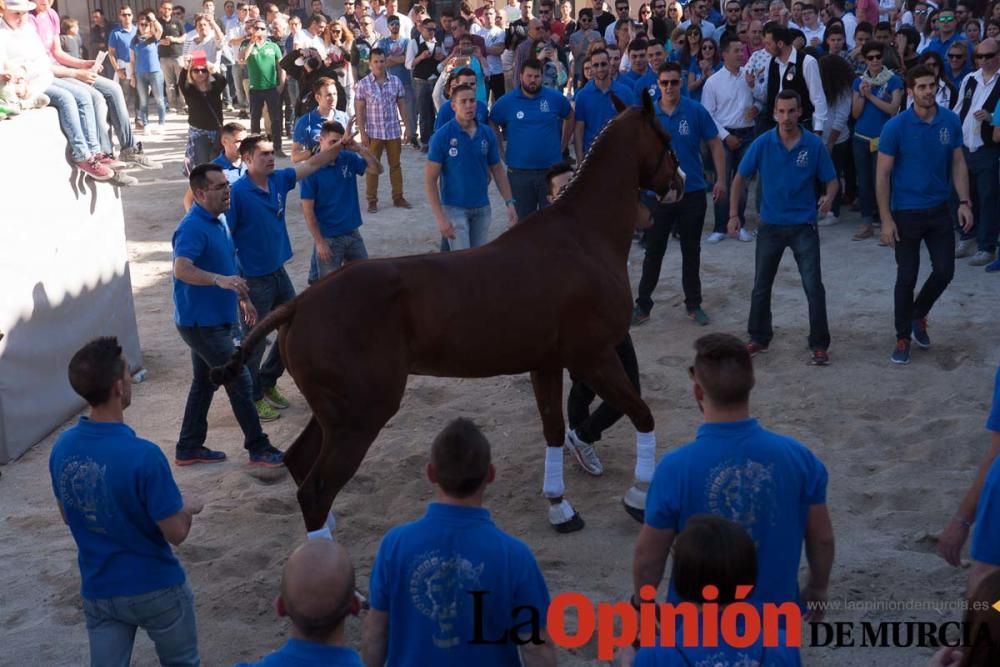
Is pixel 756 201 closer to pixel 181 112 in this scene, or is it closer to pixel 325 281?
pixel 325 281

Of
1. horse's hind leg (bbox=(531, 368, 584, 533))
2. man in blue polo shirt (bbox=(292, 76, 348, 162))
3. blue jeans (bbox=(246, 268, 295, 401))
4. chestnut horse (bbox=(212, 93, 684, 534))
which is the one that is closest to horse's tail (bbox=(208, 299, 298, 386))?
chestnut horse (bbox=(212, 93, 684, 534))

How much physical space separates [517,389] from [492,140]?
249cm

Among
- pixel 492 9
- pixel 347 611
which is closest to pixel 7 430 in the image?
pixel 347 611

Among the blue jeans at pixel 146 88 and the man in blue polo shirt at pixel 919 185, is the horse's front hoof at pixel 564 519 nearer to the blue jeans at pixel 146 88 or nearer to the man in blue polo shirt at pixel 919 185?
the man in blue polo shirt at pixel 919 185

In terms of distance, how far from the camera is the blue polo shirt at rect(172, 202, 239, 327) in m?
6.94

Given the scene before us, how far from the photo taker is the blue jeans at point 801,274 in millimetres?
8766

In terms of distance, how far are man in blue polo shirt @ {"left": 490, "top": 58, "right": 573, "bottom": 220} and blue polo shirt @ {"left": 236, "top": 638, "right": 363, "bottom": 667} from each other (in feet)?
27.5

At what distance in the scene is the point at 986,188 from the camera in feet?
34.6

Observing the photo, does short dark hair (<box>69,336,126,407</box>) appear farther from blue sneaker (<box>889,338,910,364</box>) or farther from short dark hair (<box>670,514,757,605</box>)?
blue sneaker (<box>889,338,910,364</box>)

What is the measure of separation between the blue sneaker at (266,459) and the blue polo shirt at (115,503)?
3.29 m

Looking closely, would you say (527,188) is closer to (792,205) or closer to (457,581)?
(792,205)

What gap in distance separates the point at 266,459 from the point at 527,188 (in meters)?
4.67

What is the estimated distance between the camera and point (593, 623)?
5000 millimetres

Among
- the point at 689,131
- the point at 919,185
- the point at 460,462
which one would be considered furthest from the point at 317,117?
the point at 460,462
